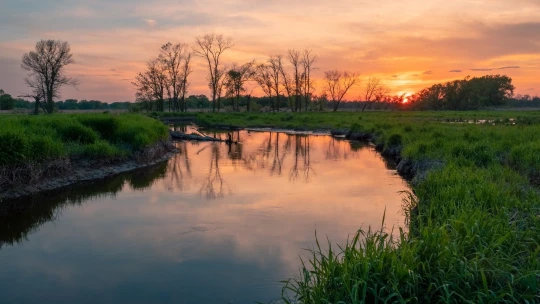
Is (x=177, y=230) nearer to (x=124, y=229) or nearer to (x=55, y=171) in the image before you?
(x=124, y=229)

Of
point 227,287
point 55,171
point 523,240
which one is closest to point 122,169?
point 55,171

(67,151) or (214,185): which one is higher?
(67,151)

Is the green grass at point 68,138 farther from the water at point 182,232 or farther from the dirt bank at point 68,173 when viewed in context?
the water at point 182,232

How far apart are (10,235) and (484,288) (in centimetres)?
799

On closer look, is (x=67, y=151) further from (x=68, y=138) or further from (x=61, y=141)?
(x=68, y=138)

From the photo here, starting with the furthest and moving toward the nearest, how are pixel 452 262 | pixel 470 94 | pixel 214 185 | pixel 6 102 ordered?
1. pixel 470 94
2. pixel 6 102
3. pixel 214 185
4. pixel 452 262

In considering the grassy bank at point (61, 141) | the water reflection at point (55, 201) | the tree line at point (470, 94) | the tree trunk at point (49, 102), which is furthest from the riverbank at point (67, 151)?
the tree line at point (470, 94)

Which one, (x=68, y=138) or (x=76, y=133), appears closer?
(x=68, y=138)

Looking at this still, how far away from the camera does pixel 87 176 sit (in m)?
12.5

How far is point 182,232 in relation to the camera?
25.3ft

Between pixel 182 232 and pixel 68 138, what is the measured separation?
7.95 metres

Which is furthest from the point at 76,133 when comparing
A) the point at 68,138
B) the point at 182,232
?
the point at 182,232

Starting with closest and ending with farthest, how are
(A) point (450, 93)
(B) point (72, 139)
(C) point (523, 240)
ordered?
1. (C) point (523, 240)
2. (B) point (72, 139)
3. (A) point (450, 93)

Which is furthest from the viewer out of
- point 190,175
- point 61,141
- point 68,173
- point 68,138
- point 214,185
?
point 190,175
